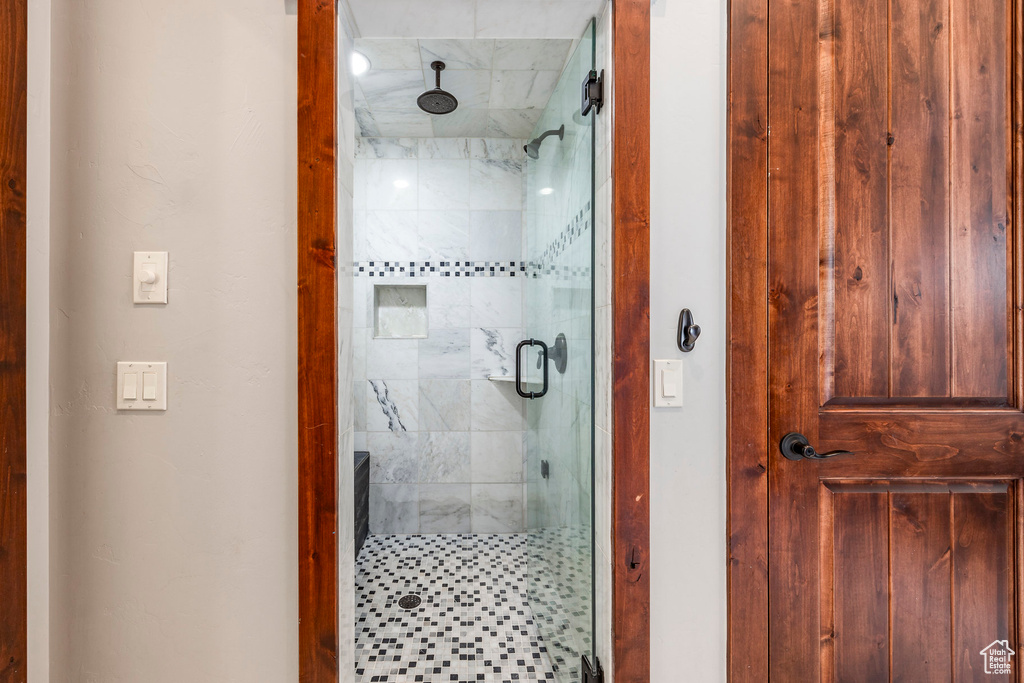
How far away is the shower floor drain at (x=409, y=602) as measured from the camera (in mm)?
2041

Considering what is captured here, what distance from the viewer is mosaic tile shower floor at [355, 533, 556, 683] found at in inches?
65.0

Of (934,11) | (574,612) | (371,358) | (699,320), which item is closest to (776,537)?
(699,320)

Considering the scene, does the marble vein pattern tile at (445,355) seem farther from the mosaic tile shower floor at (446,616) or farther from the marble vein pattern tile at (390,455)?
the mosaic tile shower floor at (446,616)

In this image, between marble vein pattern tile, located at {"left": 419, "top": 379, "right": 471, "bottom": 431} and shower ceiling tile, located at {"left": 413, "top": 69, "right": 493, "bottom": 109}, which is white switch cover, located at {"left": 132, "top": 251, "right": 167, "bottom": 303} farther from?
marble vein pattern tile, located at {"left": 419, "top": 379, "right": 471, "bottom": 431}

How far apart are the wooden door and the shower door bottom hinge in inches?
15.4

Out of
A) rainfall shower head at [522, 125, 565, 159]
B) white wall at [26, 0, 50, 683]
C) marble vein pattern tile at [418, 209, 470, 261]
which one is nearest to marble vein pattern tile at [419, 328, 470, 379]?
marble vein pattern tile at [418, 209, 470, 261]

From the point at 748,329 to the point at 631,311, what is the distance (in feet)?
0.91

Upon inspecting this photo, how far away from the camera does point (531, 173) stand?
2367 millimetres

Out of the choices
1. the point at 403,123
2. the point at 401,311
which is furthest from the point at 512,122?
the point at 401,311

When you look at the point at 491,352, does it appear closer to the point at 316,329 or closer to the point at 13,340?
the point at 316,329

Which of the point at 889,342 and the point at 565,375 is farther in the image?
the point at 565,375

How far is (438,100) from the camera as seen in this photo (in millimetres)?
2285

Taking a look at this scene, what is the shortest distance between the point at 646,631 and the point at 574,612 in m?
0.43

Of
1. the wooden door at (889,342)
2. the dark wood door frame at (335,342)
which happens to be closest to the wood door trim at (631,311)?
the dark wood door frame at (335,342)
